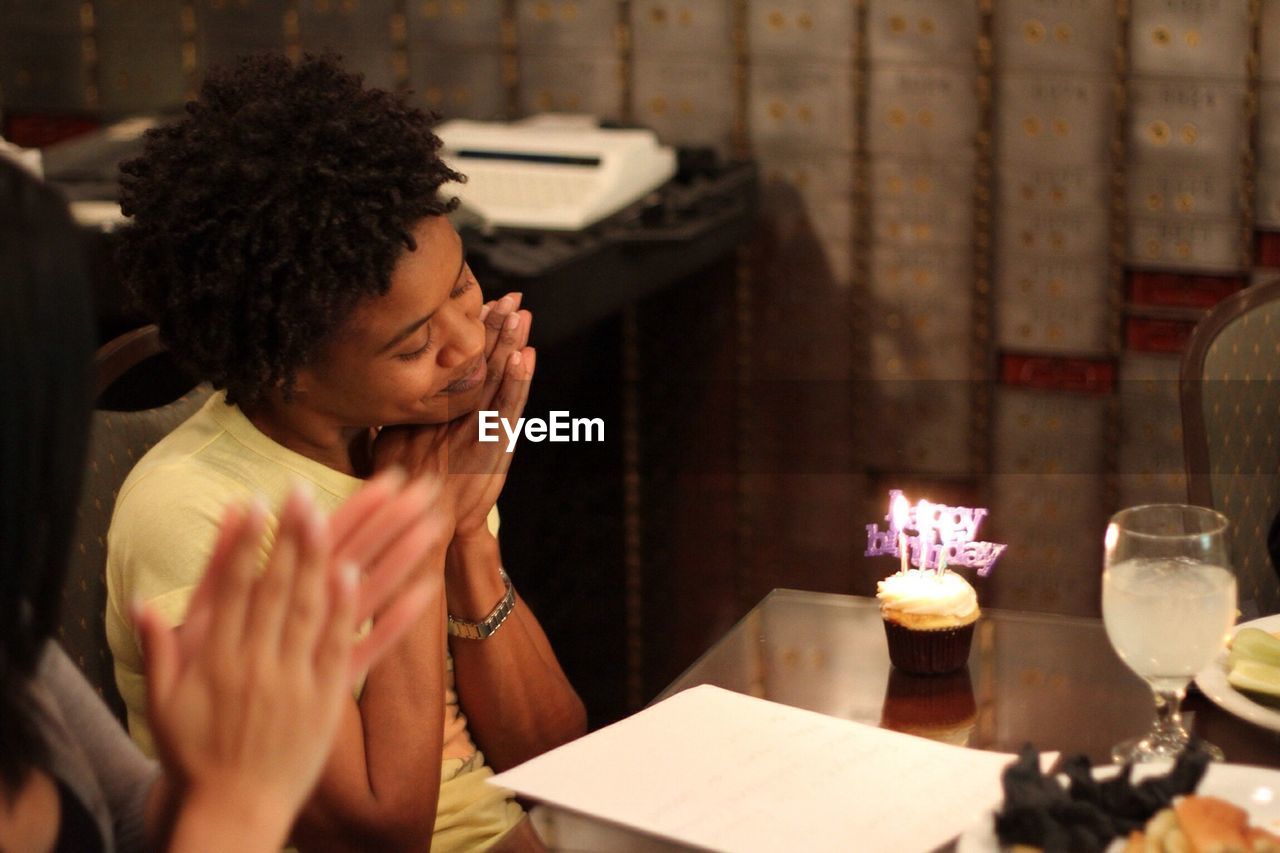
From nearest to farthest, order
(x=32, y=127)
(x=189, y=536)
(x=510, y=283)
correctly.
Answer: (x=189, y=536)
(x=510, y=283)
(x=32, y=127)

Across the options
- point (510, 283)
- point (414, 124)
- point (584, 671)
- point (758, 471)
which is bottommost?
A: point (584, 671)

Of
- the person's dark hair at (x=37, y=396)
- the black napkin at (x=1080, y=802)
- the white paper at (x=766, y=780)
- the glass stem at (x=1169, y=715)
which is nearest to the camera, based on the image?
the person's dark hair at (x=37, y=396)

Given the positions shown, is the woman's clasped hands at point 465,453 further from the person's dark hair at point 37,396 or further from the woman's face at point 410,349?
the person's dark hair at point 37,396

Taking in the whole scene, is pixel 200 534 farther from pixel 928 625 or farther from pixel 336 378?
pixel 928 625

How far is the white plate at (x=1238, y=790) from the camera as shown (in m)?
0.94

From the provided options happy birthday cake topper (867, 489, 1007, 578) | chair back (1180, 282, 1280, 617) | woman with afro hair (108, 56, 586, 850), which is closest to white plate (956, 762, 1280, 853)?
happy birthday cake topper (867, 489, 1007, 578)

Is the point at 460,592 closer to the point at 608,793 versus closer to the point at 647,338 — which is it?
the point at 608,793

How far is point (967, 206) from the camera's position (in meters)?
2.78

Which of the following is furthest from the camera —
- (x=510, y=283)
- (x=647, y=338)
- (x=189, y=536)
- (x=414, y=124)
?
(x=647, y=338)

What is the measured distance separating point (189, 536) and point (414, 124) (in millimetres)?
Answer: 386

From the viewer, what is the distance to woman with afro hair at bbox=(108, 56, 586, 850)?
1.25 m

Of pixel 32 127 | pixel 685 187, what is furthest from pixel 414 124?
pixel 32 127

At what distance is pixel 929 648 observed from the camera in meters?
1.26

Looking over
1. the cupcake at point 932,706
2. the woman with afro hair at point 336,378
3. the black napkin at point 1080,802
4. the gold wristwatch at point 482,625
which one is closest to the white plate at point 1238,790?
the black napkin at point 1080,802
